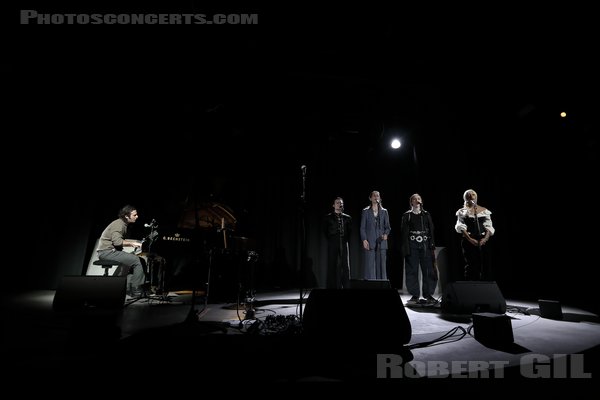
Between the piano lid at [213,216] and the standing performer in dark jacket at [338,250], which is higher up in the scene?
the piano lid at [213,216]

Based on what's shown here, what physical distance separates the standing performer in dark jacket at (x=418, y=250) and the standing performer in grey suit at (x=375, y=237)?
434 mm

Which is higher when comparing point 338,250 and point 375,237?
point 375,237

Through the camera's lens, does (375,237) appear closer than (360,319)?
No

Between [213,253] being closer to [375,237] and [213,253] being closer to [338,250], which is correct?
[338,250]

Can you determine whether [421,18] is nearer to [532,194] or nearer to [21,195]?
[532,194]

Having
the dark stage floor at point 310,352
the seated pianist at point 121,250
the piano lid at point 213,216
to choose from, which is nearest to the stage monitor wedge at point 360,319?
the dark stage floor at point 310,352

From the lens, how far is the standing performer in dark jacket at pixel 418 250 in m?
4.52

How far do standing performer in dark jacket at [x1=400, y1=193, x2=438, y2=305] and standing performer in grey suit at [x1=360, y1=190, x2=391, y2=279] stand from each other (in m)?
0.43

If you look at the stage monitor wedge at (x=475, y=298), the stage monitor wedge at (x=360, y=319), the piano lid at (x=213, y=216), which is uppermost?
the piano lid at (x=213, y=216)

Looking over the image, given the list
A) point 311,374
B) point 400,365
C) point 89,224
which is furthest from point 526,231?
point 89,224

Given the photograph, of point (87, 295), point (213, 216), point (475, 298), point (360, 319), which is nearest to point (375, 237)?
point (475, 298)

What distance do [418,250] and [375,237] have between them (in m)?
0.77

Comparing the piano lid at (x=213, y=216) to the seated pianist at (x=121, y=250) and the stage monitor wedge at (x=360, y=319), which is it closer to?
the seated pianist at (x=121, y=250)

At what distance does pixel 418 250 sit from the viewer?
4574 millimetres
